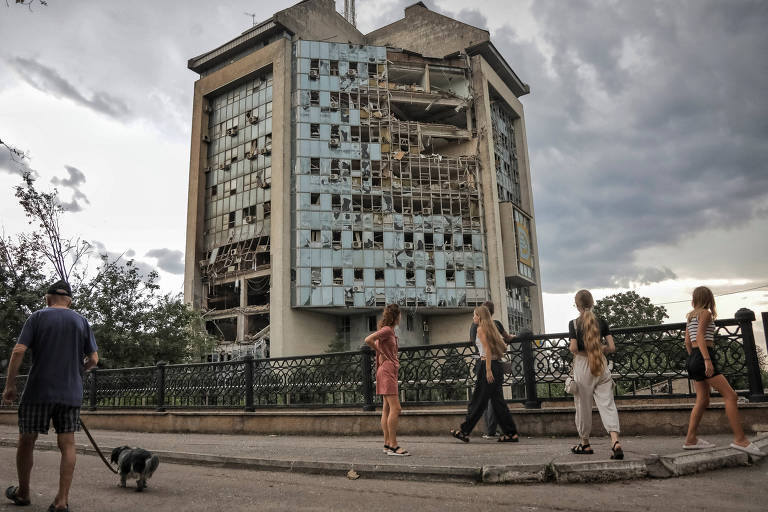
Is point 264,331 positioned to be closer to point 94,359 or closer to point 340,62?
point 340,62

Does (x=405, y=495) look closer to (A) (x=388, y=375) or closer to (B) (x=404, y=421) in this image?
(A) (x=388, y=375)

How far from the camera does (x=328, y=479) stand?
626 cm

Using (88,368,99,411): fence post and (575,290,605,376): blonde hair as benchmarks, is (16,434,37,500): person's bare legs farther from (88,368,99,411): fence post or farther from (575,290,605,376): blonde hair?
(88,368,99,411): fence post

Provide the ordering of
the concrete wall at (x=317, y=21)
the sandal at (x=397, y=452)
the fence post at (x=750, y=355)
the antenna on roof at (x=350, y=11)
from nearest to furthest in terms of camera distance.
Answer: the sandal at (x=397, y=452) → the fence post at (x=750, y=355) → the concrete wall at (x=317, y=21) → the antenna on roof at (x=350, y=11)

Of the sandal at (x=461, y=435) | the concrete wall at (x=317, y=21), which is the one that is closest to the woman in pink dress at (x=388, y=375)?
the sandal at (x=461, y=435)

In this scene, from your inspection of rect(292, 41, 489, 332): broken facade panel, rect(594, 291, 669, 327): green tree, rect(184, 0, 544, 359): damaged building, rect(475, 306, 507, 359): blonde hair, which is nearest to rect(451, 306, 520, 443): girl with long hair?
rect(475, 306, 507, 359): blonde hair

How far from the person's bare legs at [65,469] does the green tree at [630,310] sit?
180ft

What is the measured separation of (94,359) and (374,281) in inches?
1695

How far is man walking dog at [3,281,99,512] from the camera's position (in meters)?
4.84

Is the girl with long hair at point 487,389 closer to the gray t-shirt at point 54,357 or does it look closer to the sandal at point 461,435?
the sandal at point 461,435

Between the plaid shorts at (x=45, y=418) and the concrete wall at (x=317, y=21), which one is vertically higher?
the concrete wall at (x=317, y=21)

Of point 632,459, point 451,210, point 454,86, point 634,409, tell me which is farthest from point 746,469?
point 454,86

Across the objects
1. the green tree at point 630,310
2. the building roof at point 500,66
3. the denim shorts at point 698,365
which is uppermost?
the building roof at point 500,66

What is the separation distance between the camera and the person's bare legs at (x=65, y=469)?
462 cm
